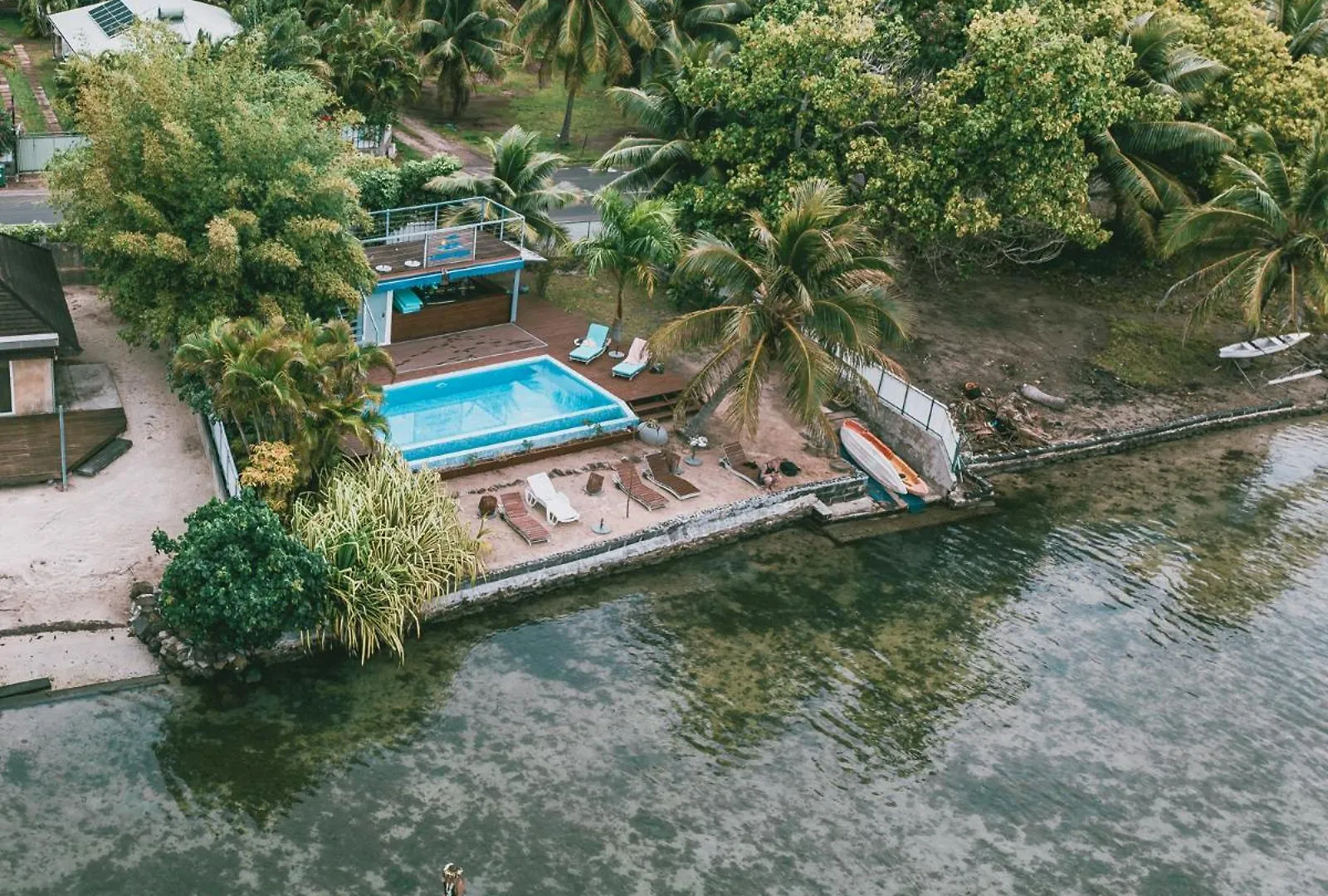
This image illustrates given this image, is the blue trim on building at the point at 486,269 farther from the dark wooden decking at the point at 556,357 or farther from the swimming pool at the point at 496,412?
the swimming pool at the point at 496,412

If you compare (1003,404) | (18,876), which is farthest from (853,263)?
(18,876)

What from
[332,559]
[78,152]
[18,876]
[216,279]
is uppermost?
[78,152]

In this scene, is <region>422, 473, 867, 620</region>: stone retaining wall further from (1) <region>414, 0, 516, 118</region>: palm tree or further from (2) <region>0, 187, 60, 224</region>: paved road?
(1) <region>414, 0, 516, 118</region>: palm tree

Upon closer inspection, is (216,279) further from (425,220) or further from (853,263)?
(853,263)

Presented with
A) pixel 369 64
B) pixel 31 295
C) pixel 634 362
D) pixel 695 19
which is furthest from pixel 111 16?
pixel 634 362

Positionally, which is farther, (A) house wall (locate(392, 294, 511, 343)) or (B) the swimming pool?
(A) house wall (locate(392, 294, 511, 343))

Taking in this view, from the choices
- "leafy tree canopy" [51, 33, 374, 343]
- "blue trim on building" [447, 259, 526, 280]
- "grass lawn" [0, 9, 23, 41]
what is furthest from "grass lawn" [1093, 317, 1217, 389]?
"grass lawn" [0, 9, 23, 41]
